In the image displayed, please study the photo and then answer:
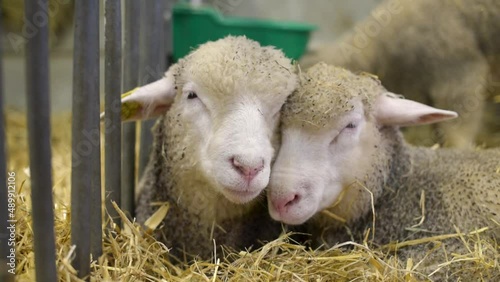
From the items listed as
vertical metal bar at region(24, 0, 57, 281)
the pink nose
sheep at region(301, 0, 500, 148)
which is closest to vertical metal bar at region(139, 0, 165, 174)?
the pink nose

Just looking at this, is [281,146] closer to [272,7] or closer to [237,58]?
[237,58]

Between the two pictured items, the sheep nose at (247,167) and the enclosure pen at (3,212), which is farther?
the sheep nose at (247,167)

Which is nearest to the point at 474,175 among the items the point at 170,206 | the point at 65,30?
the point at 170,206

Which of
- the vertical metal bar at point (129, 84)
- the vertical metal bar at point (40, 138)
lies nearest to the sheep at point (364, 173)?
the vertical metal bar at point (129, 84)

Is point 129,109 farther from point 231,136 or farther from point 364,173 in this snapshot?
point 364,173

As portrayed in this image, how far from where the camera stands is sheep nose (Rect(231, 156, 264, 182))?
199 cm

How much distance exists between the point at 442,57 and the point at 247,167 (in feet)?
8.53

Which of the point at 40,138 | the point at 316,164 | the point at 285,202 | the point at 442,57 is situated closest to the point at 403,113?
the point at 316,164

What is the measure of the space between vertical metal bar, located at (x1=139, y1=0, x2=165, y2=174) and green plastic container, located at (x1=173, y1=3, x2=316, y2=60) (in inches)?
59.7

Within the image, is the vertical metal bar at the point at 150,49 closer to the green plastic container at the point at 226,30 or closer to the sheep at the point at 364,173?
the sheep at the point at 364,173

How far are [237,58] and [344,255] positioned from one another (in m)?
0.92

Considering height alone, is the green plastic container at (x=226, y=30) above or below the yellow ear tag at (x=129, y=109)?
above

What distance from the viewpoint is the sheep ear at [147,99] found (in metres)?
2.46

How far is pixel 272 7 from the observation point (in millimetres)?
5676
